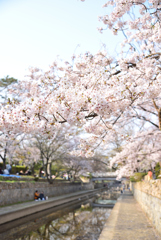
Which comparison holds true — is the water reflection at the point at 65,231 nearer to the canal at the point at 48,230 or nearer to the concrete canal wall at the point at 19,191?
the canal at the point at 48,230

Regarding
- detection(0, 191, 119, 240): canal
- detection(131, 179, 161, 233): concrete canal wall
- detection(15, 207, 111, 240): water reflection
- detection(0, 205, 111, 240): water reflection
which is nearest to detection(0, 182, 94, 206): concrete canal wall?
detection(0, 191, 119, 240): canal

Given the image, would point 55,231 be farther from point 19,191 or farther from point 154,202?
point 19,191

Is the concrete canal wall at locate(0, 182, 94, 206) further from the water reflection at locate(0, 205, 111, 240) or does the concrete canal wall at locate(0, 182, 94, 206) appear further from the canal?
the water reflection at locate(0, 205, 111, 240)

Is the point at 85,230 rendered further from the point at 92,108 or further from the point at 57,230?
the point at 92,108

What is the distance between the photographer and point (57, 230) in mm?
9711

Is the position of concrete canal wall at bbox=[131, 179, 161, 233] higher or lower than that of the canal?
higher

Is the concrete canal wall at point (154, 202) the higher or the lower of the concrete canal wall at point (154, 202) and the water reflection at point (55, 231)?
the higher

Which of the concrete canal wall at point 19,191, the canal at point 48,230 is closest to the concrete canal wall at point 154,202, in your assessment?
the canal at point 48,230

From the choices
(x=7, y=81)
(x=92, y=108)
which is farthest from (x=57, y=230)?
(x=7, y=81)

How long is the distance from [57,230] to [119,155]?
1068cm

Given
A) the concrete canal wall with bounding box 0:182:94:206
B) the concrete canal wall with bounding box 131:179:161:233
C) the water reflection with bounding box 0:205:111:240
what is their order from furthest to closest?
the concrete canal wall with bounding box 0:182:94:206 → the water reflection with bounding box 0:205:111:240 → the concrete canal wall with bounding box 131:179:161:233

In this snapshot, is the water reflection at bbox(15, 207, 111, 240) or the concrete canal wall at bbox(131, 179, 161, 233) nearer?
the concrete canal wall at bbox(131, 179, 161, 233)

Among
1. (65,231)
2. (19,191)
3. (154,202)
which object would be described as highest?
(154,202)

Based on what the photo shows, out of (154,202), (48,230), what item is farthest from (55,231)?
(154,202)
